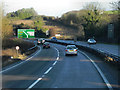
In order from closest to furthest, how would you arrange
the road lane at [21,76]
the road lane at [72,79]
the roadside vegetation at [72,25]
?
1. the road lane at [72,79]
2. the road lane at [21,76]
3. the roadside vegetation at [72,25]

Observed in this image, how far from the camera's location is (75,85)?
9.12 metres

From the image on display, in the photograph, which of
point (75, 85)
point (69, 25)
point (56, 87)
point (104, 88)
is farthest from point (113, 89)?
point (69, 25)

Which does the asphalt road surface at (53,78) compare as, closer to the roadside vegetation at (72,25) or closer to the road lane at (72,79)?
the road lane at (72,79)

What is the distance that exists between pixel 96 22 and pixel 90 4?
7.13 metres

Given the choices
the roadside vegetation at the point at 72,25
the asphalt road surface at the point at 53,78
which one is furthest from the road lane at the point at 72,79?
the roadside vegetation at the point at 72,25

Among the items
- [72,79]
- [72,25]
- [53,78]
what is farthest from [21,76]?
[72,25]

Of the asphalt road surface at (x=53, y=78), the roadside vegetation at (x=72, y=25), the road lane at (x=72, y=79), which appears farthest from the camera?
the roadside vegetation at (x=72, y=25)

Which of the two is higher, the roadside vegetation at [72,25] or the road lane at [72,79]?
the roadside vegetation at [72,25]

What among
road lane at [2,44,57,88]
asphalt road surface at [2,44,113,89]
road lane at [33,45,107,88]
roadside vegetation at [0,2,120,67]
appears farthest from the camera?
roadside vegetation at [0,2,120,67]

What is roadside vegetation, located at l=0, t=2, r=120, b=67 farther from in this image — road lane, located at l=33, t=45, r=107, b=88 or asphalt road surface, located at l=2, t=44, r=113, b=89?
road lane, located at l=33, t=45, r=107, b=88

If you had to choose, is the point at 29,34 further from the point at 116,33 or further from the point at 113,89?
the point at 113,89

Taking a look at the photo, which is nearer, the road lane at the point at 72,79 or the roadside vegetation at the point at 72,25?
the road lane at the point at 72,79

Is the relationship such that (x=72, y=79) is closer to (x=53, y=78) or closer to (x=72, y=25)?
(x=53, y=78)

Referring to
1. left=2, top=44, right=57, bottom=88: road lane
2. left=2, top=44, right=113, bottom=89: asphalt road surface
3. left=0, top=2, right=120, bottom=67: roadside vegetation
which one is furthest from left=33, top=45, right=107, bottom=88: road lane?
left=0, top=2, right=120, bottom=67: roadside vegetation
